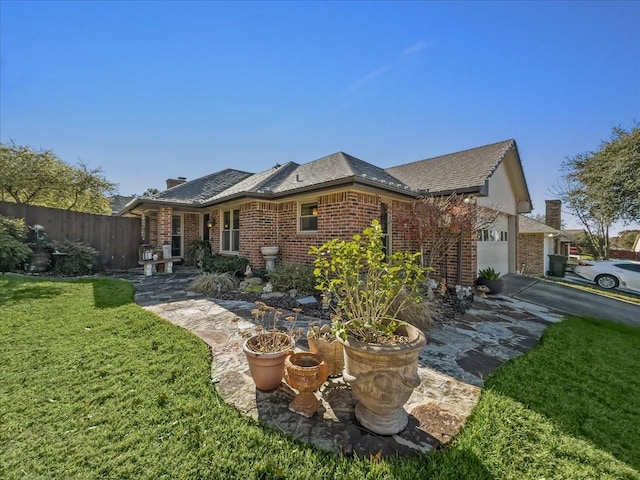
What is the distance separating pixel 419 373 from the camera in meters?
3.23

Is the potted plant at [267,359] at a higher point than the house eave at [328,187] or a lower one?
lower

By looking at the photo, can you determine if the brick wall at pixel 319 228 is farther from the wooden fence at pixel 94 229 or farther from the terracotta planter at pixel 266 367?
the terracotta planter at pixel 266 367

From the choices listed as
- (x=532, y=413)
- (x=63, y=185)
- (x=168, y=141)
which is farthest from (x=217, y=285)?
(x=63, y=185)

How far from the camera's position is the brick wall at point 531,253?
15.8 meters

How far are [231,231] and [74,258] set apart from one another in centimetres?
510

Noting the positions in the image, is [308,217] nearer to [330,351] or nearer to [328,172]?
[328,172]

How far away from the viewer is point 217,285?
7051mm

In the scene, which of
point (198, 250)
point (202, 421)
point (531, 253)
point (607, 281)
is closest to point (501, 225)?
point (607, 281)

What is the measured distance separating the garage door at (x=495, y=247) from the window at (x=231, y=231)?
8.66m

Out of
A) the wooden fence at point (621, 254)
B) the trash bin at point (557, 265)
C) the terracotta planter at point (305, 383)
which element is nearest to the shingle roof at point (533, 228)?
the trash bin at point (557, 265)

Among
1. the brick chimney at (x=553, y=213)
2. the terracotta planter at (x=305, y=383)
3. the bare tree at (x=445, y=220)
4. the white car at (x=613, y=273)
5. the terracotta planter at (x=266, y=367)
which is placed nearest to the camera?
the terracotta planter at (x=305, y=383)

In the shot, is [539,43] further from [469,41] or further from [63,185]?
[63,185]

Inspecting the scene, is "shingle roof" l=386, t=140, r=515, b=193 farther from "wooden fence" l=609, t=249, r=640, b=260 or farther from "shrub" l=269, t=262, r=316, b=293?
"wooden fence" l=609, t=249, r=640, b=260

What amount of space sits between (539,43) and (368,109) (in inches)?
188
